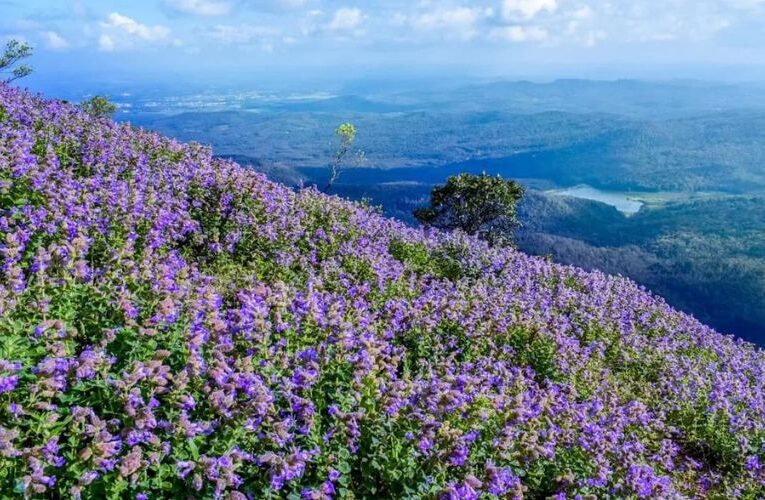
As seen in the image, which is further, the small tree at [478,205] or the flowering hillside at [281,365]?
the small tree at [478,205]

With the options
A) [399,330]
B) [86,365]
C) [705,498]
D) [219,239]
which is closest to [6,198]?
[219,239]

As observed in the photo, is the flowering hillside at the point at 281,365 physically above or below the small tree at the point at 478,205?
above

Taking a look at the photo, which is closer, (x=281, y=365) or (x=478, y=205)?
(x=281, y=365)

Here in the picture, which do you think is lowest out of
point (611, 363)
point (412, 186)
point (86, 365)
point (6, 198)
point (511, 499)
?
point (412, 186)

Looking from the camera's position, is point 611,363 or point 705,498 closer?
point 705,498

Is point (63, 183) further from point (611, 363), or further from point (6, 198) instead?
point (611, 363)
